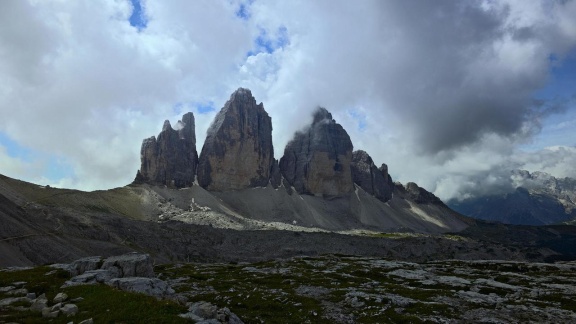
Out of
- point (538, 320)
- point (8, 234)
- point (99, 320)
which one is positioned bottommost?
point (538, 320)

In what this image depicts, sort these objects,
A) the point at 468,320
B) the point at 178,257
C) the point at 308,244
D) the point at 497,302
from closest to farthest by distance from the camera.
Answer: the point at 468,320 < the point at 497,302 < the point at 178,257 < the point at 308,244

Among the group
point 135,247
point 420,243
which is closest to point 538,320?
point 135,247

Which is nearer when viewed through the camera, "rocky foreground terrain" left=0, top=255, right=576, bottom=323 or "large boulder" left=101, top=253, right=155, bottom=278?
"rocky foreground terrain" left=0, top=255, right=576, bottom=323

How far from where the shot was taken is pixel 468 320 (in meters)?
32.7

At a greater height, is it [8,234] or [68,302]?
[8,234]

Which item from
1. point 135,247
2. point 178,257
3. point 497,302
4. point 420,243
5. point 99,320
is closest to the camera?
point 99,320

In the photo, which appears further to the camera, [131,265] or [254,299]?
[131,265]

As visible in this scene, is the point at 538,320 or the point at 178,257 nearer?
the point at 538,320

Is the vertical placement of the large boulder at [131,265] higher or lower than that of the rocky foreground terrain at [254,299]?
higher

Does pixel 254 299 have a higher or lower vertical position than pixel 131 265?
lower

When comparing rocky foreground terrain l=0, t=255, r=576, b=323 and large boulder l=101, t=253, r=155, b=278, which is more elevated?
large boulder l=101, t=253, r=155, b=278

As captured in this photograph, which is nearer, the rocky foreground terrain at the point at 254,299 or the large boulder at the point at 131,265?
the rocky foreground terrain at the point at 254,299

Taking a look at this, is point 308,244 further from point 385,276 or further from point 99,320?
point 99,320

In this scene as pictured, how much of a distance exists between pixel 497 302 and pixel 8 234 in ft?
355
